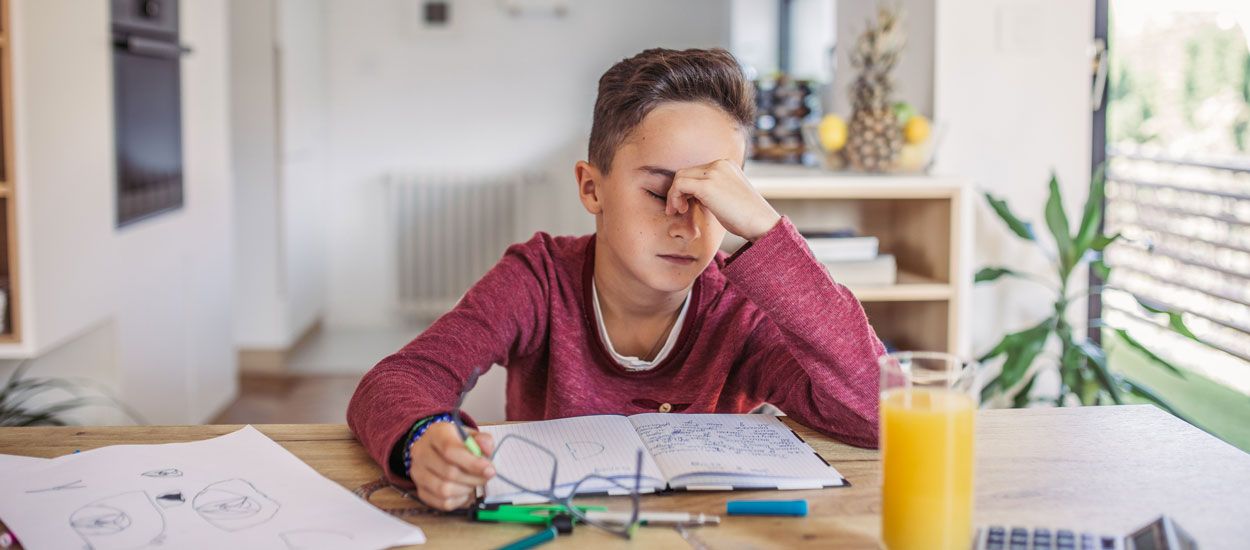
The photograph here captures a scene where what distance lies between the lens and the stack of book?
2586 mm

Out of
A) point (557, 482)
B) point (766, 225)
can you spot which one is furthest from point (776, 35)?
point (557, 482)

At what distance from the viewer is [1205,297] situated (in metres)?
4.18

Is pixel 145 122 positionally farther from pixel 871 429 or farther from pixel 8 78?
pixel 871 429

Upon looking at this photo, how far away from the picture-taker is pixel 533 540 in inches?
36.1

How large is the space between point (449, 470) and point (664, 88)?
60cm

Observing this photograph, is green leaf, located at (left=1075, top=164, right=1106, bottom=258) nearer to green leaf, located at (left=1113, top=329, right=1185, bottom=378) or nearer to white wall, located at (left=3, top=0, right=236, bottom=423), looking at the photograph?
green leaf, located at (left=1113, top=329, right=1185, bottom=378)

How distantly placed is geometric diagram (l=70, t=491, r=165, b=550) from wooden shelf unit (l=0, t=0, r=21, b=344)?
158 cm

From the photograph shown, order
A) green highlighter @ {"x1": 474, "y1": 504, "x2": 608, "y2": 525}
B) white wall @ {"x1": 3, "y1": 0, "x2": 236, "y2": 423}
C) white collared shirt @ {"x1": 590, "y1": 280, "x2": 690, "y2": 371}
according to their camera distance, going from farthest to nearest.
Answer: white wall @ {"x1": 3, "y1": 0, "x2": 236, "y2": 423} → white collared shirt @ {"x1": 590, "y1": 280, "x2": 690, "y2": 371} → green highlighter @ {"x1": 474, "y1": 504, "x2": 608, "y2": 525}

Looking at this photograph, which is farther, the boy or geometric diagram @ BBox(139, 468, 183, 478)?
the boy

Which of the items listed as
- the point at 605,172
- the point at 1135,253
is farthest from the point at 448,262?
the point at 605,172

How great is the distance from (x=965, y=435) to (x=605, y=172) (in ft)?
2.34

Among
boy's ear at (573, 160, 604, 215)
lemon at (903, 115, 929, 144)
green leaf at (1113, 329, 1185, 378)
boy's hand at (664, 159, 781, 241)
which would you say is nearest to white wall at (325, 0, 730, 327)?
lemon at (903, 115, 929, 144)

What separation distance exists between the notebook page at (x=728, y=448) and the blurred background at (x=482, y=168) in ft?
1.95

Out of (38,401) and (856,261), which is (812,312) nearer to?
(856,261)
